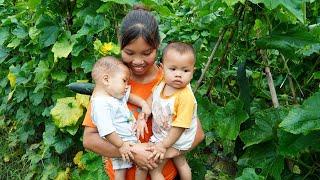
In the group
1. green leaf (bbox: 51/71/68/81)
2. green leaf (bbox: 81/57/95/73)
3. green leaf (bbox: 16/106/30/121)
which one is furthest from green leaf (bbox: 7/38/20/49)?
green leaf (bbox: 81/57/95/73)

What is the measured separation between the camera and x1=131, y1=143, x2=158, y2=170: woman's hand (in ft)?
6.82

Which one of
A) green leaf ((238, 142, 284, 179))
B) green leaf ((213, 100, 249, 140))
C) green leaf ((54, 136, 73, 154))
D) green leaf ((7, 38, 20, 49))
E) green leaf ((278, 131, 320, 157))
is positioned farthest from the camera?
green leaf ((7, 38, 20, 49))

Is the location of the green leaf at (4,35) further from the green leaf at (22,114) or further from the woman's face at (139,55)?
the woman's face at (139,55)

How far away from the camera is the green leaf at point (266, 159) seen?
7.30 ft

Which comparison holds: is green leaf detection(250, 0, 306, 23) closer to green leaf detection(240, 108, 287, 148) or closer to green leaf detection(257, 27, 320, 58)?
green leaf detection(257, 27, 320, 58)

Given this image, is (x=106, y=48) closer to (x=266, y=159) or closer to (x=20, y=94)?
(x=266, y=159)

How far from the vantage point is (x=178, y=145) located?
2.14 meters

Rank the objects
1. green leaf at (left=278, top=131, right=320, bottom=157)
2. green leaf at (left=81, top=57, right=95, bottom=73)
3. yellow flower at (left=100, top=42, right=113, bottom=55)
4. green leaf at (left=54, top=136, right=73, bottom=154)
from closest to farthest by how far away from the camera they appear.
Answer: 1. green leaf at (left=278, top=131, right=320, bottom=157)
2. yellow flower at (left=100, top=42, right=113, bottom=55)
3. green leaf at (left=81, top=57, right=95, bottom=73)
4. green leaf at (left=54, top=136, right=73, bottom=154)

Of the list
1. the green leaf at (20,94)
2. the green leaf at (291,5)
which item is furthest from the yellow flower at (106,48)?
the green leaf at (20,94)

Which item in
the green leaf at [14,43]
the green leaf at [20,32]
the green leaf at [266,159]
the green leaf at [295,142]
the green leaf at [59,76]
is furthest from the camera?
the green leaf at [14,43]

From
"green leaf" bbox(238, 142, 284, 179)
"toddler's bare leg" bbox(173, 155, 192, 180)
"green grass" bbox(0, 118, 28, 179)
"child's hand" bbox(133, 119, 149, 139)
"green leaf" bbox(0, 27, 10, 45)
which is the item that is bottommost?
"green grass" bbox(0, 118, 28, 179)

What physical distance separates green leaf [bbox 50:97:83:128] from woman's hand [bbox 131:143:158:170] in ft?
4.31

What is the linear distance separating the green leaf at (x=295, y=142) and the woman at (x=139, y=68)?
34cm

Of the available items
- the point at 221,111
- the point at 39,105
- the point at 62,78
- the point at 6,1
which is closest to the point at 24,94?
the point at 39,105
